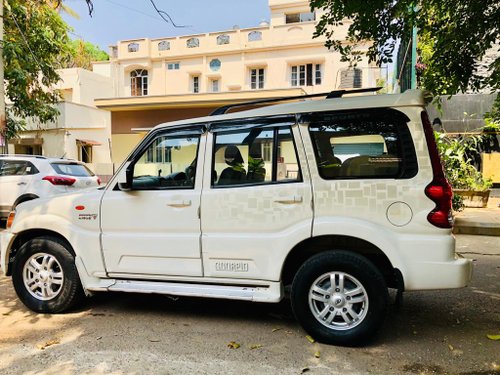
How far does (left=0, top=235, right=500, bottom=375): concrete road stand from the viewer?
10.2 ft

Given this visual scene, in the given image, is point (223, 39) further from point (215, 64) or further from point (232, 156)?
point (232, 156)

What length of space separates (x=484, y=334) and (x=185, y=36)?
2323cm

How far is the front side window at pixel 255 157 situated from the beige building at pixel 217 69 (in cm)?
1444

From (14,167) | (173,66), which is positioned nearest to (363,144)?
(14,167)

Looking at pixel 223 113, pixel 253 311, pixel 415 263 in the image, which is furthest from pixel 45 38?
pixel 415 263

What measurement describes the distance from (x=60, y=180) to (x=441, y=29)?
7.96 m

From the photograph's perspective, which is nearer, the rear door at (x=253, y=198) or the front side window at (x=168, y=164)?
the rear door at (x=253, y=198)

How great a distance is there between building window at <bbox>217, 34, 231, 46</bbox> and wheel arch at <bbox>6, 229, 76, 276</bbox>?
67.3ft

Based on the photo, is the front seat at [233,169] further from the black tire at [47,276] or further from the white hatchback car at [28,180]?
the white hatchback car at [28,180]

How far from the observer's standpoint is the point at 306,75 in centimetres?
2202

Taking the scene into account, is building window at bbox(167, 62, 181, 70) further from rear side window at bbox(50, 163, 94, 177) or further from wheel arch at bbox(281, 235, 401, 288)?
wheel arch at bbox(281, 235, 401, 288)

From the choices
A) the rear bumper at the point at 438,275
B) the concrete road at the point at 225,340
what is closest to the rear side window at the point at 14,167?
the concrete road at the point at 225,340

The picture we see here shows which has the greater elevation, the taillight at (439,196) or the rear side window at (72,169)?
the rear side window at (72,169)

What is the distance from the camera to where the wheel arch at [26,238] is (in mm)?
4211
